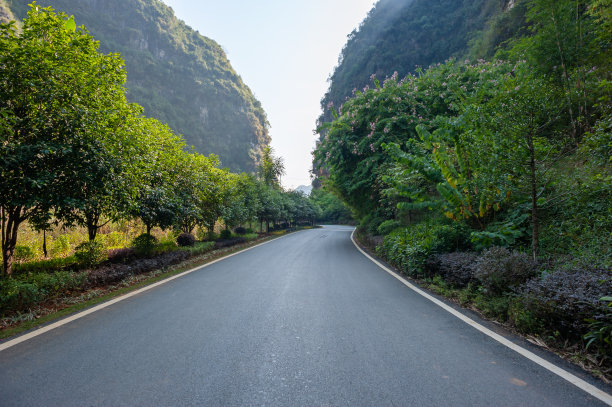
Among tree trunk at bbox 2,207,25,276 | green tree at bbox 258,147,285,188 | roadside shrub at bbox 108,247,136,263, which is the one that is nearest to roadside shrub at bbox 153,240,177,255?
roadside shrub at bbox 108,247,136,263

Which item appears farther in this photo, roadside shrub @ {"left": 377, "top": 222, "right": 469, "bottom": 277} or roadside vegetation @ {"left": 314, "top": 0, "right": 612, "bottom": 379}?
roadside shrub @ {"left": 377, "top": 222, "right": 469, "bottom": 277}

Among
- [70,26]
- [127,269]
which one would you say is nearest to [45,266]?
[127,269]

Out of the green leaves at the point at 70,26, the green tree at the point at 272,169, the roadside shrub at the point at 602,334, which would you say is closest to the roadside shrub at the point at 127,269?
the green leaves at the point at 70,26

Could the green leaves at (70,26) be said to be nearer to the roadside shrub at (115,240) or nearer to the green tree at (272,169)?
the roadside shrub at (115,240)

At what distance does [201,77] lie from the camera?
116 m

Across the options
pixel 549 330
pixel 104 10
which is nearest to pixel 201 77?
pixel 104 10

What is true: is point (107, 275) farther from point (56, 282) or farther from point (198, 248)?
point (198, 248)

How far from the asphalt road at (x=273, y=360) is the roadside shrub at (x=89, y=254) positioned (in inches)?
97.0

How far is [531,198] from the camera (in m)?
5.74

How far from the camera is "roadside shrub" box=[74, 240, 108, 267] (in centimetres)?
642

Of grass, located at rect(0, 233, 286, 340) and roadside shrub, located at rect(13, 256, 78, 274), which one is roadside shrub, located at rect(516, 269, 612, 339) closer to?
grass, located at rect(0, 233, 286, 340)

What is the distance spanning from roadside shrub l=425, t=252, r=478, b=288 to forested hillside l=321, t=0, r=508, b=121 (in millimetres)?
40635

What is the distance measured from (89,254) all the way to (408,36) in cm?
6561

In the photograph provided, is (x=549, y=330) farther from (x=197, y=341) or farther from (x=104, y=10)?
(x=104, y=10)
